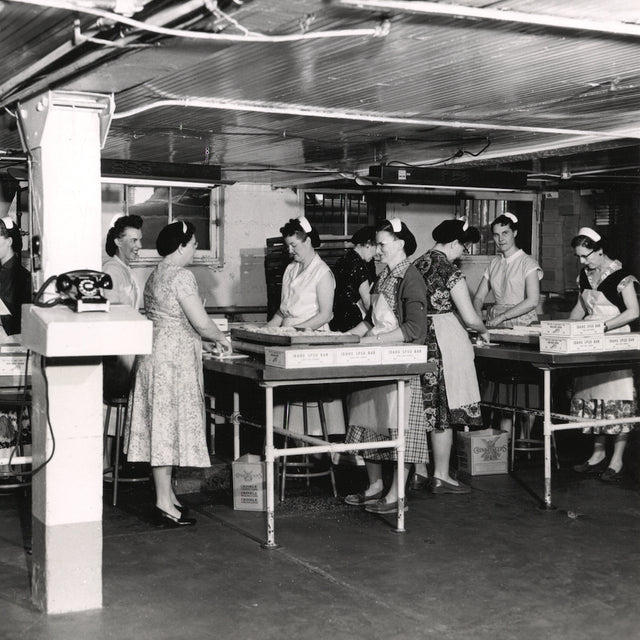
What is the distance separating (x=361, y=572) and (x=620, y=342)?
7.77ft

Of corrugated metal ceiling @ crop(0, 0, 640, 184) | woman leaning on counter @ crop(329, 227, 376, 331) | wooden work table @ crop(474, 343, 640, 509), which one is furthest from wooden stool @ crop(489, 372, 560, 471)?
corrugated metal ceiling @ crop(0, 0, 640, 184)

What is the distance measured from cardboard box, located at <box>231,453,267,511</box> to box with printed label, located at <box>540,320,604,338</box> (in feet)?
6.20

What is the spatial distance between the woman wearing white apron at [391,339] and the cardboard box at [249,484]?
58 cm

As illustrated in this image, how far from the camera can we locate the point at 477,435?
6660 millimetres

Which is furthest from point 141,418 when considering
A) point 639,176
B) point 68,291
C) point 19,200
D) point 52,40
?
point 639,176

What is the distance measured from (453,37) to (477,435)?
11.0 ft

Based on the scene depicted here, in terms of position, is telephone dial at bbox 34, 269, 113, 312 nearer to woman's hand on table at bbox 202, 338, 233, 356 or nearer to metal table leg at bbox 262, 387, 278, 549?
metal table leg at bbox 262, 387, 278, 549

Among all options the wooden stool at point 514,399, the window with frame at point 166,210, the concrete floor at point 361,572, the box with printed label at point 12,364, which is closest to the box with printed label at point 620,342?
the wooden stool at point 514,399

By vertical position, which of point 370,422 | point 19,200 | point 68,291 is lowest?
point 370,422

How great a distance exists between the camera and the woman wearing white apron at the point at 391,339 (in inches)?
216

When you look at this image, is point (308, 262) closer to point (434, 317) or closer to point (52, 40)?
point (434, 317)

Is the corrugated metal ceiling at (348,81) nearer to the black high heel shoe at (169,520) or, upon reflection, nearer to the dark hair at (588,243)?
the dark hair at (588,243)

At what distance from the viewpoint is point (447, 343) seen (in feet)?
20.0

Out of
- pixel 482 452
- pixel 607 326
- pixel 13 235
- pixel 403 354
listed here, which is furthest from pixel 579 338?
pixel 13 235
